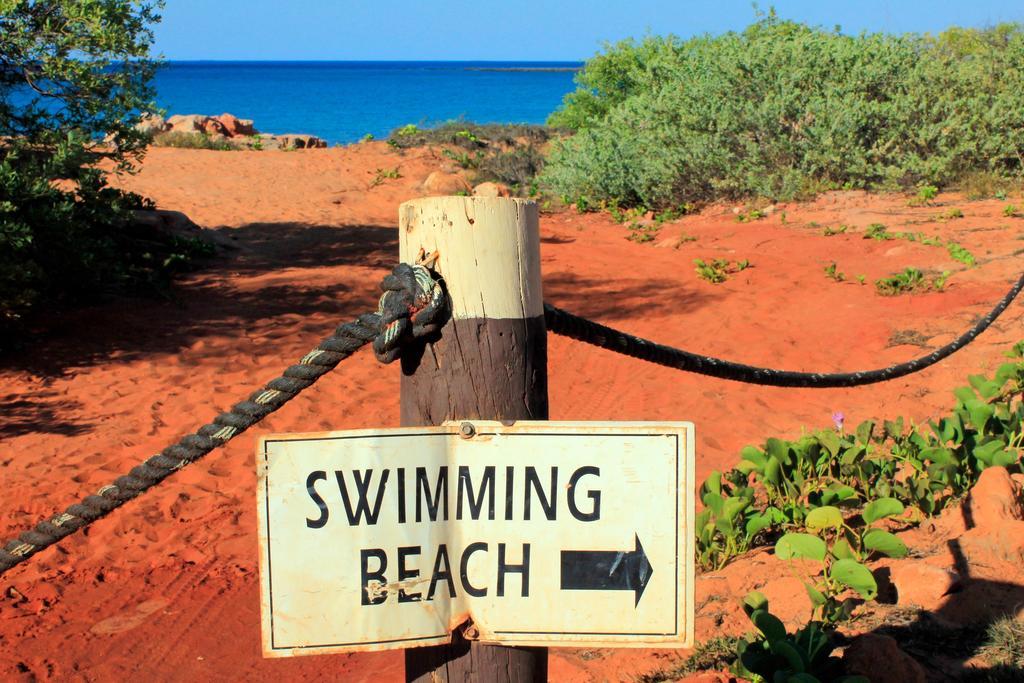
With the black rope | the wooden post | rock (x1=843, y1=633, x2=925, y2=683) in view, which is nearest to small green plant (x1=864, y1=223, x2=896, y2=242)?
the black rope

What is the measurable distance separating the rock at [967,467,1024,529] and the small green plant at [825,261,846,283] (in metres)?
5.28

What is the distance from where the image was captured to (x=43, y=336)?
731 centimetres

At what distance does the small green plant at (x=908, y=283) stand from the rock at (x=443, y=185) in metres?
7.90

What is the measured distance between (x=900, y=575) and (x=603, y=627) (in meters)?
1.95

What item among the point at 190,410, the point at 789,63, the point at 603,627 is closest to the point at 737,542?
the point at 603,627

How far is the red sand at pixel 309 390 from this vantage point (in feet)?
12.5

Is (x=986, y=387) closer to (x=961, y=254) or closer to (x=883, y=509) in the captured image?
(x=883, y=509)

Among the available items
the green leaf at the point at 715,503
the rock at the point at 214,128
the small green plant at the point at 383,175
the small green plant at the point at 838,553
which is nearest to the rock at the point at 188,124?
the rock at the point at 214,128

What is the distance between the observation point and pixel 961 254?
26.8ft

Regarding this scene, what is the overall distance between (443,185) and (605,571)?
1372 centimetres

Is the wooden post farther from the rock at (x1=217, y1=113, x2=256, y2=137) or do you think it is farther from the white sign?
the rock at (x1=217, y1=113, x2=256, y2=137)

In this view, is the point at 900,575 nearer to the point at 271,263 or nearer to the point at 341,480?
the point at 341,480

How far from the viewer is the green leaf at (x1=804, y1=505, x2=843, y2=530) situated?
10.2 ft

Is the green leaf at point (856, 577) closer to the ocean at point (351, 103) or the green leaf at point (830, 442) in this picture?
the green leaf at point (830, 442)
